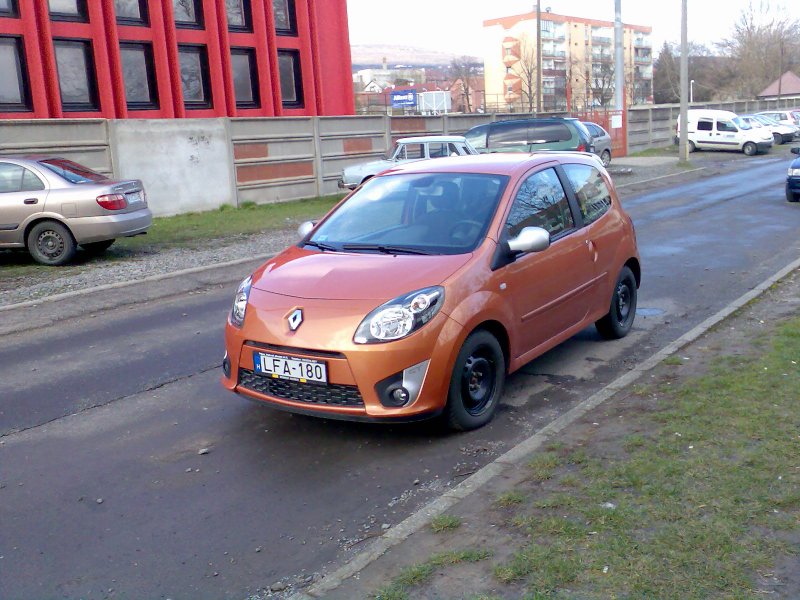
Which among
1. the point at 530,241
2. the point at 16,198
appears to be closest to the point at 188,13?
the point at 16,198

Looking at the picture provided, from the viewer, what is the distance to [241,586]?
386 cm

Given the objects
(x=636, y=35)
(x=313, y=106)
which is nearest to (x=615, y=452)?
(x=313, y=106)

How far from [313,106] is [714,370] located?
26.8 meters

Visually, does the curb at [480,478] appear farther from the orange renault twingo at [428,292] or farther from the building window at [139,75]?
the building window at [139,75]

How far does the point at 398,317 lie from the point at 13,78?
21.4m

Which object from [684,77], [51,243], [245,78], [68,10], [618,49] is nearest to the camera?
[51,243]

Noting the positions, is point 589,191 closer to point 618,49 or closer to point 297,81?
point 297,81

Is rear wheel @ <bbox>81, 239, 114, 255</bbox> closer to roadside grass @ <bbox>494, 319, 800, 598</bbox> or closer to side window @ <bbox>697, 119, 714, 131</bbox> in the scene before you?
roadside grass @ <bbox>494, 319, 800, 598</bbox>

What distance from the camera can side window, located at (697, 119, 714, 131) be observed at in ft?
127

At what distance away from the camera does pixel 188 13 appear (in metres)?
27.5

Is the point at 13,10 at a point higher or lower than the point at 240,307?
higher

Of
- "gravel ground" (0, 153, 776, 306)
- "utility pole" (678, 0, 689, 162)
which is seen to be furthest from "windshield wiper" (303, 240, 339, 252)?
"utility pole" (678, 0, 689, 162)

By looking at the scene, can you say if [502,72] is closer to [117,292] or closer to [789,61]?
[789,61]

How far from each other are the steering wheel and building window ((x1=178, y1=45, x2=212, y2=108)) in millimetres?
23314
